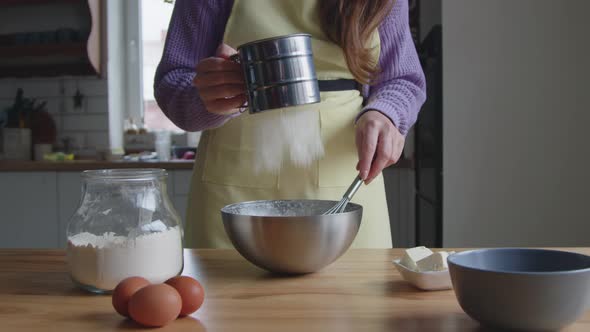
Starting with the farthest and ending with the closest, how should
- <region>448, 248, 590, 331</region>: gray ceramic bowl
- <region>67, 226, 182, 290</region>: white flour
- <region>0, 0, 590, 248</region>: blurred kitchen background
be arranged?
1. <region>0, 0, 590, 248</region>: blurred kitchen background
2. <region>67, 226, 182, 290</region>: white flour
3. <region>448, 248, 590, 331</region>: gray ceramic bowl

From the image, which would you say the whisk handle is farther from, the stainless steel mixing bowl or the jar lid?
the jar lid

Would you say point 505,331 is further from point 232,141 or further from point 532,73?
point 532,73

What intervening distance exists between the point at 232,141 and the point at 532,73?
1.34 m

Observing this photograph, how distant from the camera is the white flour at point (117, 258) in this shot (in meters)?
0.68

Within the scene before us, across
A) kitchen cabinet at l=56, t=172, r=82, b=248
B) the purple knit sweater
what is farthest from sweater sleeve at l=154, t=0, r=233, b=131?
kitchen cabinet at l=56, t=172, r=82, b=248

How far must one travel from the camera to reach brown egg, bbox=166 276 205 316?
1.95ft

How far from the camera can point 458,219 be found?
214 cm

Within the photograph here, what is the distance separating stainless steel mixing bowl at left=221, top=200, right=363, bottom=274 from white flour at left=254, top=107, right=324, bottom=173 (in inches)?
14.2

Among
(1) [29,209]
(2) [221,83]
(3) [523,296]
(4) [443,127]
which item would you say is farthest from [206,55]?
(1) [29,209]

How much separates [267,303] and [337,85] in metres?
0.66

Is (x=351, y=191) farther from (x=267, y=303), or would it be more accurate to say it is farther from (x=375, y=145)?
(x=267, y=303)

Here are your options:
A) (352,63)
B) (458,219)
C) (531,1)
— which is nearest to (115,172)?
(352,63)

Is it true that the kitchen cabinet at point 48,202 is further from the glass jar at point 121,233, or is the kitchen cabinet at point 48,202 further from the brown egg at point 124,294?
the brown egg at point 124,294

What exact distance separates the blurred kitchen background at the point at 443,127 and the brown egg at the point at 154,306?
171 cm
